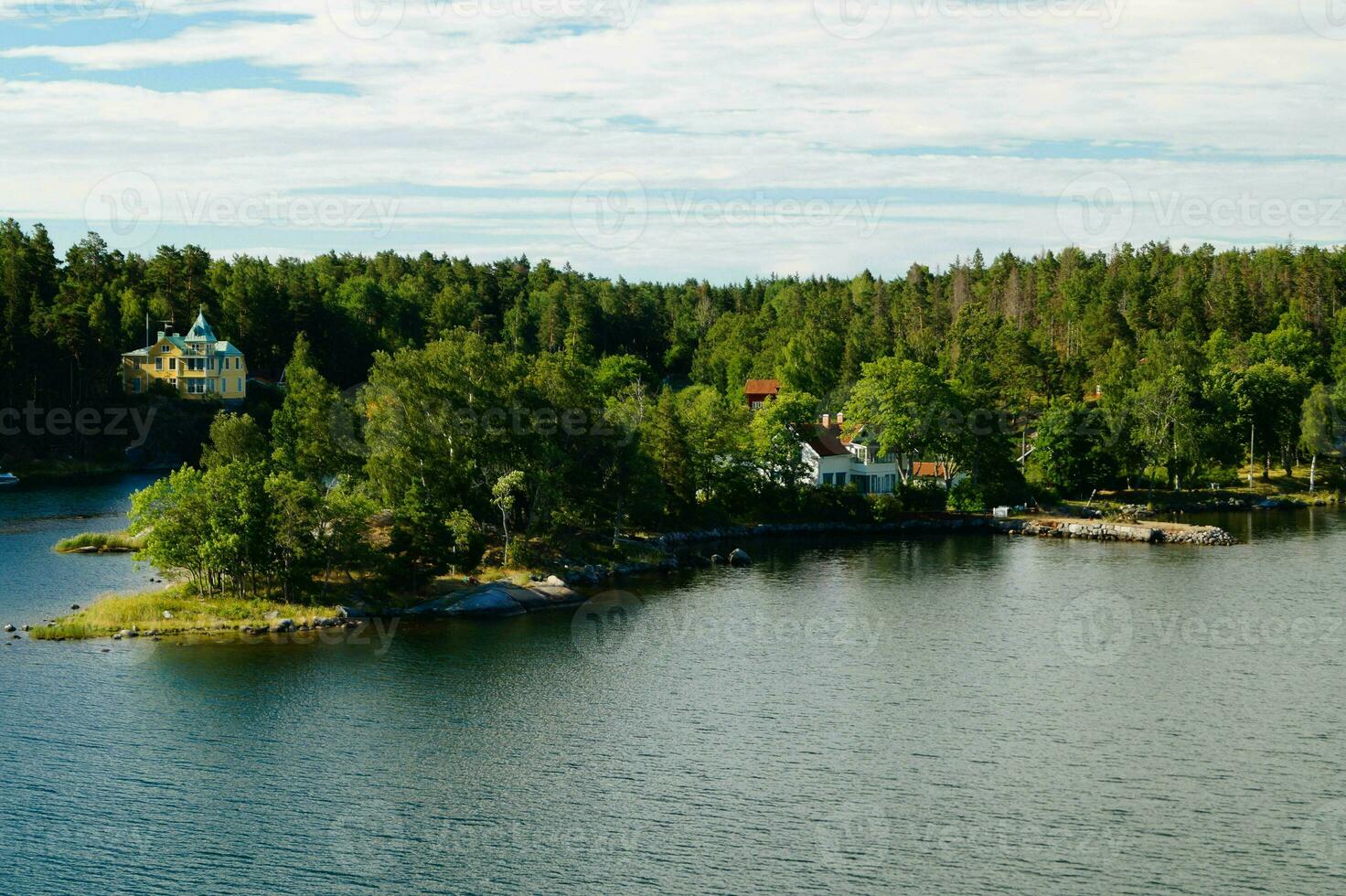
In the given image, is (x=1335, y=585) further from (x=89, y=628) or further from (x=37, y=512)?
(x=37, y=512)

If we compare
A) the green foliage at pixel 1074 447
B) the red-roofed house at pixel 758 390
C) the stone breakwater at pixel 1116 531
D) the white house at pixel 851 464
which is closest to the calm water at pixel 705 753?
the stone breakwater at pixel 1116 531

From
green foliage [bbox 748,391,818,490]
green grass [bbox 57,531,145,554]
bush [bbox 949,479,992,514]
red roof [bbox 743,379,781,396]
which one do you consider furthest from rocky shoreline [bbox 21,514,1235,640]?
red roof [bbox 743,379,781,396]

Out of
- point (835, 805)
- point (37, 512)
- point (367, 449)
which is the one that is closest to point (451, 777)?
point (835, 805)

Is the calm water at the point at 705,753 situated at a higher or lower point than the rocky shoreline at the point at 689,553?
lower

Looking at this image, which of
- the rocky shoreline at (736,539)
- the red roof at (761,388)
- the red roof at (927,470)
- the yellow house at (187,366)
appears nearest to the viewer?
the rocky shoreline at (736,539)

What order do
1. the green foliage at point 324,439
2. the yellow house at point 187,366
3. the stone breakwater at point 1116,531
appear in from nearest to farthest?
the green foliage at point 324,439
the stone breakwater at point 1116,531
the yellow house at point 187,366

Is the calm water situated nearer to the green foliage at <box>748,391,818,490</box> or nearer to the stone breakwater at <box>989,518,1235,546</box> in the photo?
the stone breakwater at <box>989,518,1235,546</box>

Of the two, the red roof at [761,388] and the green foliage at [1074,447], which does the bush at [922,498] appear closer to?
the green foliage at [1074,447]
